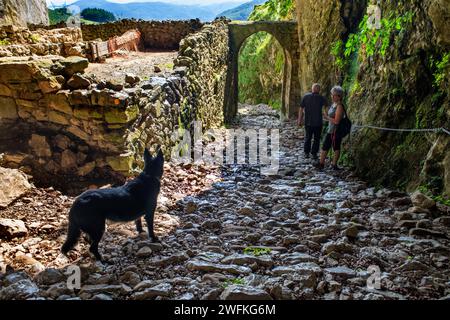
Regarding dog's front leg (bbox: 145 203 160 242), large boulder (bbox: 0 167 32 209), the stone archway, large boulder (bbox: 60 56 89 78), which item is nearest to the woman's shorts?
dog's front leg (bbox: 145 203 160 242)

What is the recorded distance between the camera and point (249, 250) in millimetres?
3922

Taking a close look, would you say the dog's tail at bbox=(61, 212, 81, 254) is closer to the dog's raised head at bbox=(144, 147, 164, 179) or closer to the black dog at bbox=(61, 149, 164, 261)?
the black dog at bbox=(61, 149, 164, 261)

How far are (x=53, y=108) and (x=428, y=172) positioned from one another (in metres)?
5.40

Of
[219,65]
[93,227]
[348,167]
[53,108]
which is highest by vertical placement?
[219,65]

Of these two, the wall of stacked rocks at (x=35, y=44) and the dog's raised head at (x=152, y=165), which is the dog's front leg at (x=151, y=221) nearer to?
the dog's raised head at (x=152, y=165)

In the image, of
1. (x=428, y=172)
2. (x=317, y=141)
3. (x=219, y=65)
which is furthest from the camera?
(x=219, y=65)

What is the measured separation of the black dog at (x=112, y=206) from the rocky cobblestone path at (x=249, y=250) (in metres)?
0.31

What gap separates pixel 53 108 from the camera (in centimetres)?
520

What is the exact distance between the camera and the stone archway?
1573 cm

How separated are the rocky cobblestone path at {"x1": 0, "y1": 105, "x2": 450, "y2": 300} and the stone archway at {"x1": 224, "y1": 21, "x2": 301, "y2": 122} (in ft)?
35.2

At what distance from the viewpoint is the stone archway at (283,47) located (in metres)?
15.7

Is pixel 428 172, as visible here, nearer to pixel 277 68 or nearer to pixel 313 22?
pixel 313 22
